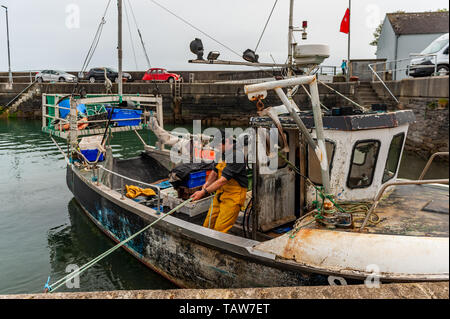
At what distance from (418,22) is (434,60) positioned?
14.2 meters

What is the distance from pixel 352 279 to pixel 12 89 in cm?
3676

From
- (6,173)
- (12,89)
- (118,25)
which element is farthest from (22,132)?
(118,25)

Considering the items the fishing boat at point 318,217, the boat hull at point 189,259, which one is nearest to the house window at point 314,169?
the fishing boat at point 318,217

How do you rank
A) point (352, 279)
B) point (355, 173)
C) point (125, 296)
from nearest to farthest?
1. point (125, 296)
2. point (352, 279)
3. point (355, 173)

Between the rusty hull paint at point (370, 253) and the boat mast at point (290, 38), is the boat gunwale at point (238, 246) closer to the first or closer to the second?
the rusty hull paint at point (370, 253)

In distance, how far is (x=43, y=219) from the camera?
980 centimetres

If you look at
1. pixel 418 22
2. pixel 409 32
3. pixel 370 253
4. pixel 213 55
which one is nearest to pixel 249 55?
pixel 213 55

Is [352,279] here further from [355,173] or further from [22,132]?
[22,132]

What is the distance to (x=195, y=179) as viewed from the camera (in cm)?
722

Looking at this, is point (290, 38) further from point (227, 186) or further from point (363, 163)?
point (227, 186)

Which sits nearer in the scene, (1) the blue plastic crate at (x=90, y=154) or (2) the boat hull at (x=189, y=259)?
(2) the boat hull at (x=189, y=259)

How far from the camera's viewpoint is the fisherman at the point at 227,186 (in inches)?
204

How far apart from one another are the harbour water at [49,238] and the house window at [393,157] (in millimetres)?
3846

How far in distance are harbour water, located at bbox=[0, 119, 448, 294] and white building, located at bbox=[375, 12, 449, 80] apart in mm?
14505
